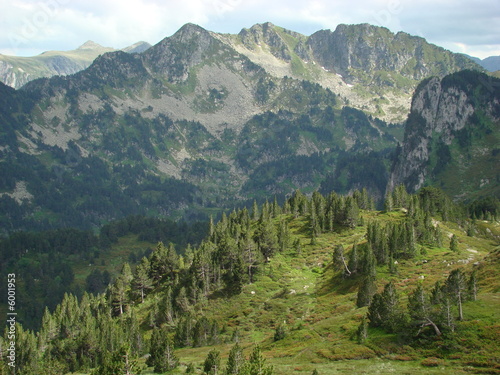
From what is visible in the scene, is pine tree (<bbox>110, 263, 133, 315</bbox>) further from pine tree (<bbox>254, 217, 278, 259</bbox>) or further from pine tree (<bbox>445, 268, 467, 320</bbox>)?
pine tree (<bbox>445, 268, 467, 320</bbox>)

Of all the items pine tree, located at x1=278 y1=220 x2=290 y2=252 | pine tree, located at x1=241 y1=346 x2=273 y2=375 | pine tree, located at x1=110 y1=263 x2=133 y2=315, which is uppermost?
pine tree, located at x1=278 y1=220 x2=290 y2=252

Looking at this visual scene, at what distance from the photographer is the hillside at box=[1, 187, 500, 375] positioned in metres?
59.4

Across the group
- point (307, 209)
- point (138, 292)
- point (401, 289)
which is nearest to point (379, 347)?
point (401, 289)

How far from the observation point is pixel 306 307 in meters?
98.1

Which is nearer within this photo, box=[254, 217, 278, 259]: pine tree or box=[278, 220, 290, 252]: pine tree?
box=[254, 217, 278, 259]: pine tree

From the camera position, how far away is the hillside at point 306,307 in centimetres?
5937

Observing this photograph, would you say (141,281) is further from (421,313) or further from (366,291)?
(421,313)

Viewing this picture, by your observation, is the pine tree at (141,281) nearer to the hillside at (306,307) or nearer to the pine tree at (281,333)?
the hillside at (306,307)

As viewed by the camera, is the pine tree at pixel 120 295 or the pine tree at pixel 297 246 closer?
the pine tree at pixel 120 295

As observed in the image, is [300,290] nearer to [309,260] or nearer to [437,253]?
[309,260]

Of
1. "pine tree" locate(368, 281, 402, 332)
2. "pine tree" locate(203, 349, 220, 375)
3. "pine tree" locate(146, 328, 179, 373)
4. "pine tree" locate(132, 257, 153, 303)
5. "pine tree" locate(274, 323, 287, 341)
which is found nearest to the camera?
"pine tree" locate(203, 349, 220, 375)

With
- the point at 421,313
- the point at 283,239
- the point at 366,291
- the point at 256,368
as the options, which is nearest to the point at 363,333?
the point at 421,313

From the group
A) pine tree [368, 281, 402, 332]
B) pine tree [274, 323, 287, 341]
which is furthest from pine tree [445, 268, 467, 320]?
pine tree [274, 323, 287, 341]

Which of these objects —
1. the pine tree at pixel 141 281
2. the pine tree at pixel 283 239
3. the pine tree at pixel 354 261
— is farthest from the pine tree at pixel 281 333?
the pine tree at pixel 141 281
